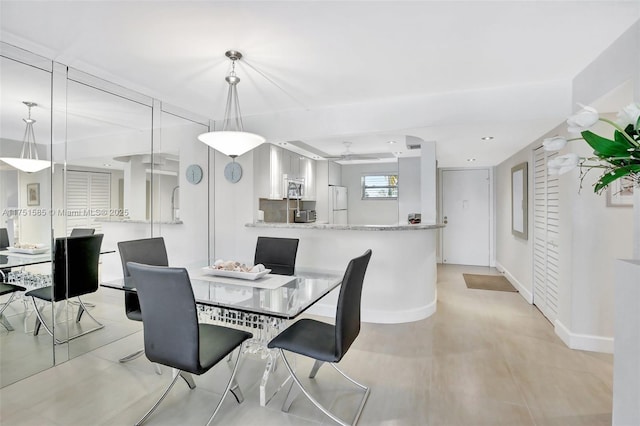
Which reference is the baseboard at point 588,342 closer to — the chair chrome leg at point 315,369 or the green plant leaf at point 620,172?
the green plant leaf at point 620,172

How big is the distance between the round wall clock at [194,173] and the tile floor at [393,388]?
1953 mm

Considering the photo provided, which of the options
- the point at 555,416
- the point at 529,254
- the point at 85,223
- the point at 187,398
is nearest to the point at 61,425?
the point at 187,398

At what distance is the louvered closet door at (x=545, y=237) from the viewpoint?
336 cm

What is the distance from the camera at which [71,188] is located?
2.86 m

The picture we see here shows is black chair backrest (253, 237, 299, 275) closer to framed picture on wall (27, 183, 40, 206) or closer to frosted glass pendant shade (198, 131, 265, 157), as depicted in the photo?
frosted glass pendant shade (198, 131, 265, 157)

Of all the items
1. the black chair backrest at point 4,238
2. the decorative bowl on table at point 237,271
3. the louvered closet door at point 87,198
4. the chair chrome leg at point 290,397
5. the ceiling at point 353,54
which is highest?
the ceiling at point 353,54

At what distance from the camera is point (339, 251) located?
373cm

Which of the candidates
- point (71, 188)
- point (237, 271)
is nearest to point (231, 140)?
point (237, 271)

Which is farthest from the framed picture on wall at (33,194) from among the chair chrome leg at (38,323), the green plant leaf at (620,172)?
the green plant leaf at (620,172)

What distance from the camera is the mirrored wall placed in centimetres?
246

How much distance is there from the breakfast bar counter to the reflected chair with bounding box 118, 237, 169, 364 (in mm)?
1578

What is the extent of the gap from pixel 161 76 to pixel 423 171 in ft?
9.85

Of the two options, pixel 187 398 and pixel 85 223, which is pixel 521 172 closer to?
pixel 187 398

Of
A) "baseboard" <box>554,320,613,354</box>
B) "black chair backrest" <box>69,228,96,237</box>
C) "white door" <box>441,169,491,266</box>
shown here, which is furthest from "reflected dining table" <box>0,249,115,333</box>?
"white door" <box>441,169,491,266</box>
